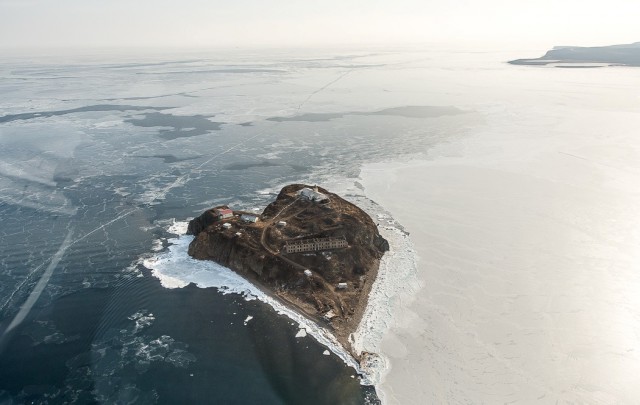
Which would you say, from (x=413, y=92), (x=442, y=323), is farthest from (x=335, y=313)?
(x=413, y=92)

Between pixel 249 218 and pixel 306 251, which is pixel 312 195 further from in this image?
pixel 306 251

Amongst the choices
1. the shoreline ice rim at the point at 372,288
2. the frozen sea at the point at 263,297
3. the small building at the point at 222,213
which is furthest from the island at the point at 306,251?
the frozen sea at the point at 263,297

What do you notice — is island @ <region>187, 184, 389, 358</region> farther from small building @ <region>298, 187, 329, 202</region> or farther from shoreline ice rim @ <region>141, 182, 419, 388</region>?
shoreline ice rim @ <region>141, 182, 419, 388</region>

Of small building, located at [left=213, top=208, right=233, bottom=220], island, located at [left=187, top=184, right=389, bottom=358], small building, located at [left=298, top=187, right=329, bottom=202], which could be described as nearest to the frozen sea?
island, located at [left=187, top=184, right=389, bottom=358]

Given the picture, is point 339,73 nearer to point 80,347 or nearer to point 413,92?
point 413,92

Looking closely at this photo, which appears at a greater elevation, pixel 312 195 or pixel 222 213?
pixel 312 195

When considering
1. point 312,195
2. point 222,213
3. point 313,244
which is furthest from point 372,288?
point 222,213
